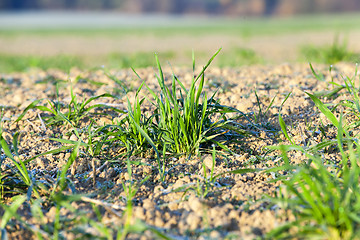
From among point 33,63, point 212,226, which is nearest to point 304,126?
point 212,226

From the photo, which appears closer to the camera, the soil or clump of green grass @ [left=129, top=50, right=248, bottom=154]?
the soil

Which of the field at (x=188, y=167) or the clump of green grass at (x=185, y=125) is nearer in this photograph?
the field at (x=188, y=167)

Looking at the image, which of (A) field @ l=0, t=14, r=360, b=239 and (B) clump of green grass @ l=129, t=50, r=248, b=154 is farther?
(B) clump of green grass @ l=129, t=50, r=248, b=154

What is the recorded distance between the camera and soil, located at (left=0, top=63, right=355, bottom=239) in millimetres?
1437

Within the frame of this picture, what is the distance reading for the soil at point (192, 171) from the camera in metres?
1.44

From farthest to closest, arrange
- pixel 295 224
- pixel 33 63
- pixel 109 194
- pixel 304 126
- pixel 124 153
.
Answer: pixel 33 63
pixel 304 126
pixel 124 153
pixel 109 194
pixel 295 224

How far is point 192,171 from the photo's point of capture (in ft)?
5.92

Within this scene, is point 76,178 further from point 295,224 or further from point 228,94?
point 228,94

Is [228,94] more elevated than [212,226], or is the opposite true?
[228,94]

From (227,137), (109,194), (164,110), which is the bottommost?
(109,194)

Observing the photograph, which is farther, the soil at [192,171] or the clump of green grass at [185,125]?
the clump of green grass at [185,125]

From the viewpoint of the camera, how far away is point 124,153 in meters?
1.93

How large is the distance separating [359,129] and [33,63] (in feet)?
15.1

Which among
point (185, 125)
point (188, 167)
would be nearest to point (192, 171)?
point (188, 167)
